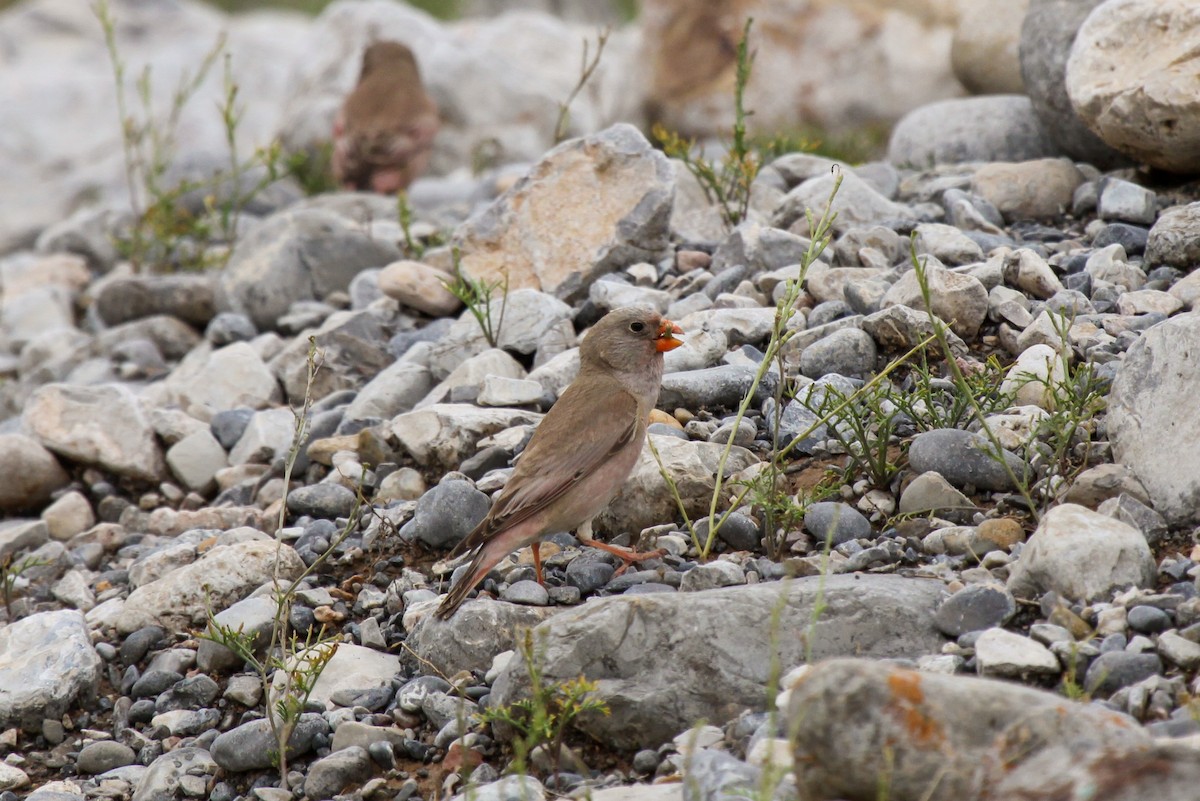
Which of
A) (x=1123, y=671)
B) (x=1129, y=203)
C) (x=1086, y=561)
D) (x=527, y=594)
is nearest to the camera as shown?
(x=1123, y=671)

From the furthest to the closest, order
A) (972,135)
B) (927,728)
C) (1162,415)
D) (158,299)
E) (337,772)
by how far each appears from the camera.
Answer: (158,299), (972,135), (1162,415), (337,772), (927,728)

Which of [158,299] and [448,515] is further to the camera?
[158,299]

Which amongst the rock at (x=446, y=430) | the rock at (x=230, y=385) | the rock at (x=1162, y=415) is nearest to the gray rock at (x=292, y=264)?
the rock at (x=230, y=385)

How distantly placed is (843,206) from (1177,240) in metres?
1.51

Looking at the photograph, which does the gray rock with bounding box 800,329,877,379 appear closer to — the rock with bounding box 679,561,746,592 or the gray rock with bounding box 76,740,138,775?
the rock with bounding box 679,561,746,592

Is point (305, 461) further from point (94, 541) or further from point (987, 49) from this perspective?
point (987, 49)

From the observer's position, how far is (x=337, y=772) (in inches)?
140

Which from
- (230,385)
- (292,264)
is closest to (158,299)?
(292,264)

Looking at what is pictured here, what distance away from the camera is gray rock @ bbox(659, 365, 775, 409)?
4.84 meters

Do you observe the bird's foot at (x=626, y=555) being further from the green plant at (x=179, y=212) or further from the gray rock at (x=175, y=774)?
the green plant at (x=179, y=212)

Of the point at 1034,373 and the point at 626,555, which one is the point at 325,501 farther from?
the point at 1034,373

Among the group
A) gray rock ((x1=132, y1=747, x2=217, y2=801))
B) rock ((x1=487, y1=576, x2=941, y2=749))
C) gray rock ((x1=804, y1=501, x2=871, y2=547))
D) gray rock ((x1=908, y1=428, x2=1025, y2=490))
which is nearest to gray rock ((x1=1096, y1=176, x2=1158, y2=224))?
gray rock ((x1=908, y1=428, x2=1025, y2=490))

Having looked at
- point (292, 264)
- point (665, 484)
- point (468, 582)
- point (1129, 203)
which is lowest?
point (292, 264)

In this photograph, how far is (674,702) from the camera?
11.2 feet
